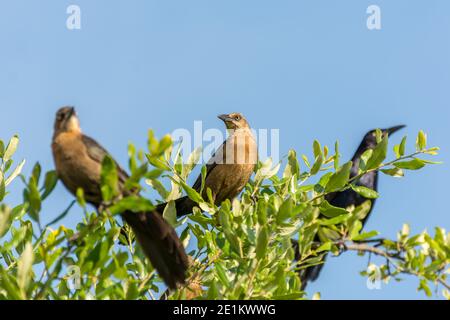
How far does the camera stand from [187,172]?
548 centimetres

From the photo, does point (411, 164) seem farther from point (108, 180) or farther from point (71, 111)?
point (108, 180)

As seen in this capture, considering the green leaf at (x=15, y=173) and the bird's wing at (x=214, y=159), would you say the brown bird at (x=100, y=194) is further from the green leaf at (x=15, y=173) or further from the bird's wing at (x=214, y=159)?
the bird's wing at (x=214, y=159)

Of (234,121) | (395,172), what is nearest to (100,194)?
(395,172)

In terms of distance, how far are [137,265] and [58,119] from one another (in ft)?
3.18

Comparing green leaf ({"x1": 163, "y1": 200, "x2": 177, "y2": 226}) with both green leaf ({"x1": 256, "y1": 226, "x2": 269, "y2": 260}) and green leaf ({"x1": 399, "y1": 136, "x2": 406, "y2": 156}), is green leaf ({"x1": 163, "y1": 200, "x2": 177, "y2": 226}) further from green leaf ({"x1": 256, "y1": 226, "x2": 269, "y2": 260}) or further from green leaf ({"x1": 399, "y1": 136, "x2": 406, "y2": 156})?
green leaf ({"x1": 399, "y1": 136, "x2": 406, "y2": 156})

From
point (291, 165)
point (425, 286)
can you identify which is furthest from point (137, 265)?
point (425, 286)

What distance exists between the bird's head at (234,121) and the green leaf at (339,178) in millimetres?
2741

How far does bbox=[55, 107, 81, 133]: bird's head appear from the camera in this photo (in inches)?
179

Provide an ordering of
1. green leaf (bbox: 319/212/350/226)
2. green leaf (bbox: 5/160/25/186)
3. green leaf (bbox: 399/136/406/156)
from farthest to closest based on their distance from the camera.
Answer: green leaf (bbox: 5/160/25/186) < green leaf (bbox: 399/136/406/156) < green leaf (bbox: 319/212/350/226)

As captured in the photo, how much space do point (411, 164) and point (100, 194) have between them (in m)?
1.94

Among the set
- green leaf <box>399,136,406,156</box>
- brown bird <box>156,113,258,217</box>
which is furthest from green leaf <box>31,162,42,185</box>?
brown bird <box>156,113,258,217</box>

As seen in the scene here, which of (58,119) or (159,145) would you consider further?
(58,119)

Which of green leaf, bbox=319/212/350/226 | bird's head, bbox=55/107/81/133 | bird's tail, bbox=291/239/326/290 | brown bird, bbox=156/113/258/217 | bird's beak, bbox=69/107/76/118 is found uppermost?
bird's beak, bbox=69/107/76/118
